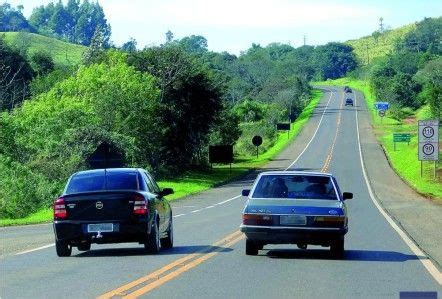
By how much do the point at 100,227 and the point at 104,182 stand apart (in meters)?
1.13

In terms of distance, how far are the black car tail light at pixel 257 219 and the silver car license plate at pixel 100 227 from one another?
2.44 meters

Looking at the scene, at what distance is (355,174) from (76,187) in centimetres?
5990

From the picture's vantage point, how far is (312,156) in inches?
3962

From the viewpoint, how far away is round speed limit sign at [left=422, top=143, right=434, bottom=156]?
62812 millimetres

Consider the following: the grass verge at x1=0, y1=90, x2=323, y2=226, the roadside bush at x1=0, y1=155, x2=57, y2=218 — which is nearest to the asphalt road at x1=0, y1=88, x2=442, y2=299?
the grass verge at x1=0, y1=90, x2=323, y2=226

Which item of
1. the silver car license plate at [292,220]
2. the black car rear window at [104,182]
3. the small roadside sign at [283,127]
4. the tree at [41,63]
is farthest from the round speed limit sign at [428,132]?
the tree at [41,63]

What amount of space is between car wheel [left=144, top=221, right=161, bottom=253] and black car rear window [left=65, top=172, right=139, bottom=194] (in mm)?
843

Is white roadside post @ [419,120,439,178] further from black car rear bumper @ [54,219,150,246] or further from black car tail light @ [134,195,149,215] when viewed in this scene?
black car rear bumper @ [54,219,150,246]

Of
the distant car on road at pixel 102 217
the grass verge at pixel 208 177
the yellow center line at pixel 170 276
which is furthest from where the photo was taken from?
the grass verge at pixel 208 177

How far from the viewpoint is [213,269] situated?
16.7 m

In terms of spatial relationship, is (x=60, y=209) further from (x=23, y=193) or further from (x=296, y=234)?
(x=23, y=193)

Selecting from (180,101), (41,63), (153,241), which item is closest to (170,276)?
(153,241)

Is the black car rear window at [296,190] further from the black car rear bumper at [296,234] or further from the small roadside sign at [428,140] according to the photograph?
the small roadside sign at [428,140]

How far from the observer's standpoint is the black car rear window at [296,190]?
19594 millimetres
